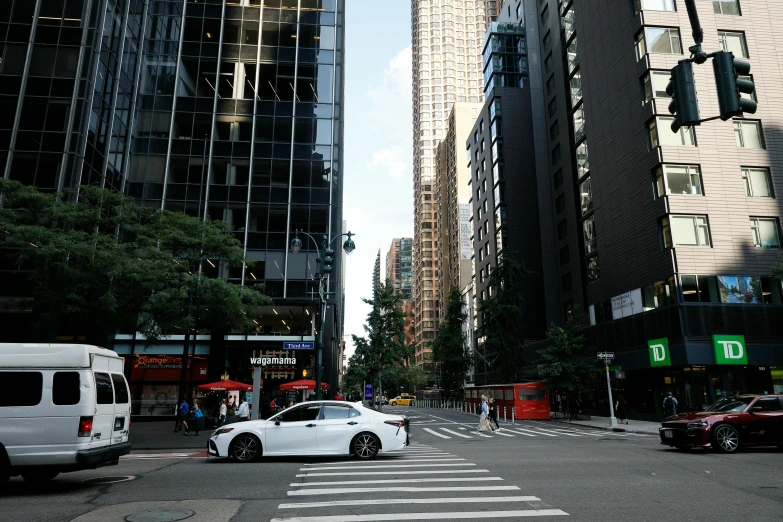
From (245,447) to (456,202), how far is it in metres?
110

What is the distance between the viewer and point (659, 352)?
103 ft

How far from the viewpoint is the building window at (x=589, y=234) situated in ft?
146

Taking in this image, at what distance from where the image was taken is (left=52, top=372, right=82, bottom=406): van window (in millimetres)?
9156

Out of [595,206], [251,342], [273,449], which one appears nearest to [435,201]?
[595,206]

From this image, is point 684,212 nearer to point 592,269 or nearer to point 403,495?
point 592,269

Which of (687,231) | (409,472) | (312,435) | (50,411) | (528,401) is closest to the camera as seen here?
(50,411)

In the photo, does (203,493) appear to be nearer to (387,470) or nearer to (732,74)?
(387,470)

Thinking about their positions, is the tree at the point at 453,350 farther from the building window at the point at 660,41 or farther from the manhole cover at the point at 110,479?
the manhole cover at the point at 110,479

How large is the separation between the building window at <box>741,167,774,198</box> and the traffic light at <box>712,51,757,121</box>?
3058 centimetres

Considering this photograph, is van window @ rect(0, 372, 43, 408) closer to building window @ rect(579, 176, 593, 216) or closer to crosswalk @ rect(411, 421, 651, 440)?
crosswalk @ rect(411, 421, 651, 440)

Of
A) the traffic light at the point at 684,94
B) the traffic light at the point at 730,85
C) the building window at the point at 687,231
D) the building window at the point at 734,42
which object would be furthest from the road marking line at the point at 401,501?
the building window at the point at 734,42

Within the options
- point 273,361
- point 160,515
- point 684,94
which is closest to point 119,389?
point 160,515

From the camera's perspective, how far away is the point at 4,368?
361 inches

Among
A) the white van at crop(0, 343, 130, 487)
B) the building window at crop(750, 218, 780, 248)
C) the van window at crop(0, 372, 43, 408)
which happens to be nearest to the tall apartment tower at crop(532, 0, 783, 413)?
the building window at crop(750, 218, 780, 248)
